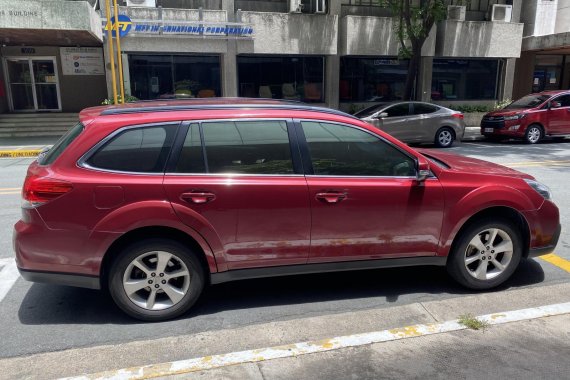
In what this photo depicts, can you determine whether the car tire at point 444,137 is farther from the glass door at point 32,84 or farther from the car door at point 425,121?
the glass door at point 32,84

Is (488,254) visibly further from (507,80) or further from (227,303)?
(507,80)

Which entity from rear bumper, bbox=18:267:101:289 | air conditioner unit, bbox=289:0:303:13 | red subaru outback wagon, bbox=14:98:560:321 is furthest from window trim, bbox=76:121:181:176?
air conditioner unit, bbox=289:0:303:13

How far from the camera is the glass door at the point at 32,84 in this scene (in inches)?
715

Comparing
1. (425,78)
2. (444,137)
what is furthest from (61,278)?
(425,78)

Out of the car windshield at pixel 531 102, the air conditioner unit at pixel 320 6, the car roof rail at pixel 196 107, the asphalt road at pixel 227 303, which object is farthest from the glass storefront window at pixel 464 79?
the car roof rail at pixel 196 107

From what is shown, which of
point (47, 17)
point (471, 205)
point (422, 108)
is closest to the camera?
point (471, 205)

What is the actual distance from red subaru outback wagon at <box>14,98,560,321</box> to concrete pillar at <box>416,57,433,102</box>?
54.3ft

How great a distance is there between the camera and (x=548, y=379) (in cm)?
296

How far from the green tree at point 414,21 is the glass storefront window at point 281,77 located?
339cm

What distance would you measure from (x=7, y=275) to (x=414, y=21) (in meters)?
15.5

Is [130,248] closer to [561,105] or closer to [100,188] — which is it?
[100,188]

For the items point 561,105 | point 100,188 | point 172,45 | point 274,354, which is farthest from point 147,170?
point 561,105

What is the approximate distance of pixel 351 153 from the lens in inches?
153

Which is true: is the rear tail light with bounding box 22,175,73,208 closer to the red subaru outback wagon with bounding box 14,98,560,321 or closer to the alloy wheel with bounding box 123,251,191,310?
the red subaru outback wagon with bounding box 14,98,560,321
